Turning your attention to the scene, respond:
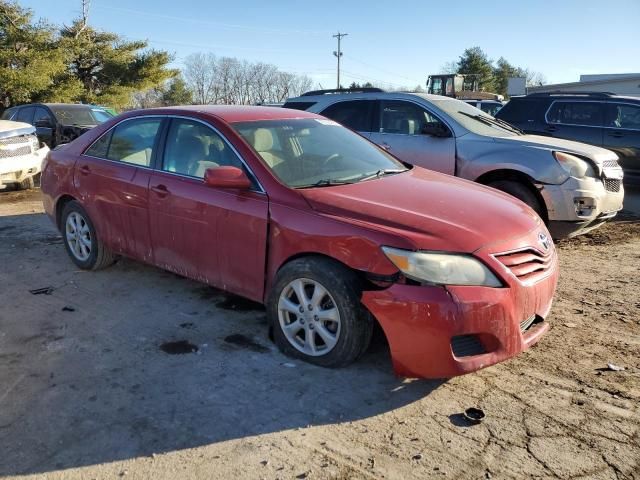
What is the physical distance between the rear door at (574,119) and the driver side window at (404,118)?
11.2 ft

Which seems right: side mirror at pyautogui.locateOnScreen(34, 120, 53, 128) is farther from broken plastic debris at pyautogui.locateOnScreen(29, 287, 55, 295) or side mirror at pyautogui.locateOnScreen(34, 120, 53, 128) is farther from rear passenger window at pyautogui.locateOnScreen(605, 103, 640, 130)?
rear passenger window at pyautogui.locateOnScreen(605, 103, 640, 130)

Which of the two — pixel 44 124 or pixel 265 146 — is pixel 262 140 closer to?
pixel 265 146

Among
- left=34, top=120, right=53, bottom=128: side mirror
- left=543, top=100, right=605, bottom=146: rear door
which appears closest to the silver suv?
left=543, top=100, right=605, bottom=146: rear door

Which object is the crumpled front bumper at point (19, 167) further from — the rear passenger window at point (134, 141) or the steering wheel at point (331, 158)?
the steering wheel at point (331, 158)

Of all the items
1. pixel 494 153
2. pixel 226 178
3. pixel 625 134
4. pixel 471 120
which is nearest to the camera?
pixel 226 178

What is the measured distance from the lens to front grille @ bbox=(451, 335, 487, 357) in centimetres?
297

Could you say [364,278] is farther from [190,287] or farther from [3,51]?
[3,51]

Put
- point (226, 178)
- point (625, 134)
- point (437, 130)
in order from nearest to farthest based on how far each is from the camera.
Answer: point (226, 178) < point (437, 130) < point (625, 134)

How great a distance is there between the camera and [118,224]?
4.79m

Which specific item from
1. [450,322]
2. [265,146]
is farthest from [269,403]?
[265,146]

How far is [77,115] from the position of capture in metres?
12.7

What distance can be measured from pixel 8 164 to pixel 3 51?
60.0ft

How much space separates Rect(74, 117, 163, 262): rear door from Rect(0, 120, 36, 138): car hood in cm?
539

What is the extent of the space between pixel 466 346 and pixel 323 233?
1.05 meters
